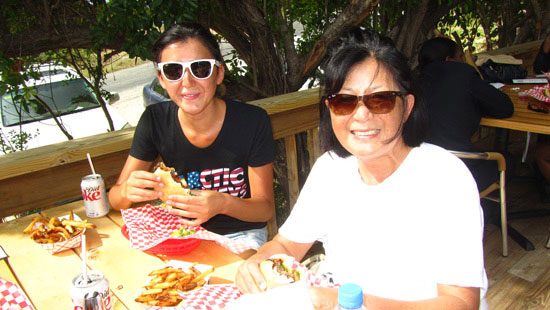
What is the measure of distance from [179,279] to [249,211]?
0.75 m

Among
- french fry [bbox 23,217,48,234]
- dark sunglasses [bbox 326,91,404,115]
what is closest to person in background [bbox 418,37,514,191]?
dark sunglasses [bbox 326,91,404,115]

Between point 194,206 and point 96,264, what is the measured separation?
0.43 meters

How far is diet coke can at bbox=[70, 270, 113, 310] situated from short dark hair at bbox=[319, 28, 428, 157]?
38.3 inches

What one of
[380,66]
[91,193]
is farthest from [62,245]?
[380,66]

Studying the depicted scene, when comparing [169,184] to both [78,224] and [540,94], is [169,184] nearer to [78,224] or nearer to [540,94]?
[78,224]

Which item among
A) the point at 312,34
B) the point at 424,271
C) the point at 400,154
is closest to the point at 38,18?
the point at 312,34

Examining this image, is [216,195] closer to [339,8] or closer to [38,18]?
[38,18]

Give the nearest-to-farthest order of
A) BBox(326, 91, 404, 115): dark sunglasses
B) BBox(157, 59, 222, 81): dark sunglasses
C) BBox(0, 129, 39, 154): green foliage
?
BBox(326, 91, 404, 115): dark sunglasses → BBox(157, 59, 222, 81): dark sunglasses → BBox(0, 129, 39, 154): green foliage

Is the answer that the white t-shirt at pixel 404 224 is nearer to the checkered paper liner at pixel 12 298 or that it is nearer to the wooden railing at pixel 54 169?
the checkered paper liner at pixel 12 298

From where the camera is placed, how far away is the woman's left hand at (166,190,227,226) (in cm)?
180

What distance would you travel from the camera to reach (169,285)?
4.66 feet

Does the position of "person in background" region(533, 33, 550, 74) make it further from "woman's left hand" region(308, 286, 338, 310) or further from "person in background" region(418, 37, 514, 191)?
"woman's left hand" region(308, 286, 338, 310)

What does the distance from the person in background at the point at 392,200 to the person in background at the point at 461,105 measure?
1787 mm

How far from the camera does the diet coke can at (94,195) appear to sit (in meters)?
2.04
